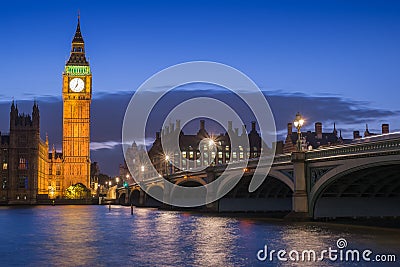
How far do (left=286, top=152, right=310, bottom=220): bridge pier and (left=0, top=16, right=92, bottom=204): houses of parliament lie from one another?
374 feet

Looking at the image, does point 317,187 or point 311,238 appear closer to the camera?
point 311,238

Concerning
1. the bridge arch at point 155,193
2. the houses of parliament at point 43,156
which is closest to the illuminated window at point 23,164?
the houses of parliament at point 43,156

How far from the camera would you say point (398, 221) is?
57375mm

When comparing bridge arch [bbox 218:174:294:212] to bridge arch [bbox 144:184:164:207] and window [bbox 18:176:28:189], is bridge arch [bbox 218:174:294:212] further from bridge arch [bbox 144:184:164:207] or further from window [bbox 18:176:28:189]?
window [bbox 18:176:28:189]

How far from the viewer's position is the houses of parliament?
160250 millimetres

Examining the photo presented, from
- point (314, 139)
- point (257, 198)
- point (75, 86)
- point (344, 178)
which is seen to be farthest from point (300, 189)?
point (75, 86)

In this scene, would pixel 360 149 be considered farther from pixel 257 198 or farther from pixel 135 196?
pixel 135 196

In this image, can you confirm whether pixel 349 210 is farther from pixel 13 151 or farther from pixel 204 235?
pixel 13 151

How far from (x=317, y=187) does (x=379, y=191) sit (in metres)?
7.83

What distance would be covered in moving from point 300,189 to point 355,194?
19.3 ft

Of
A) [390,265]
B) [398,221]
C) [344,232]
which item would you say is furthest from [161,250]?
[398,221]

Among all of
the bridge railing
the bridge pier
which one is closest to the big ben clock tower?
the bridge pier

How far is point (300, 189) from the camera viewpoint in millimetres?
53625

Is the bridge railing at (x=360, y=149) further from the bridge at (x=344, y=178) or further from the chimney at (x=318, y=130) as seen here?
the chimney at (x=318, y=130)
